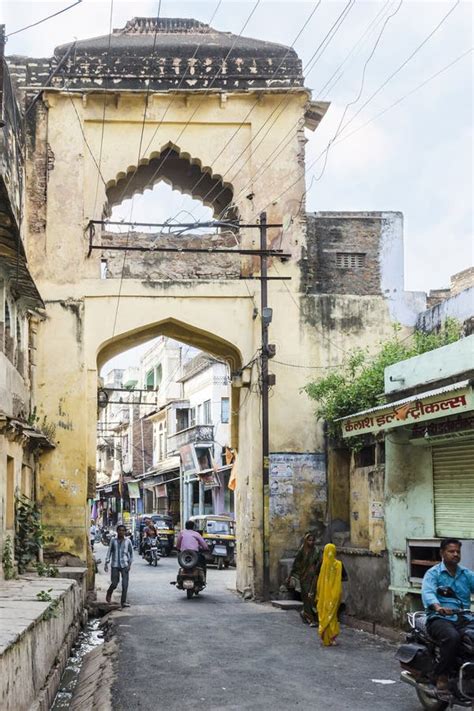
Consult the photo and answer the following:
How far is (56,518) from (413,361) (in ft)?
23.4

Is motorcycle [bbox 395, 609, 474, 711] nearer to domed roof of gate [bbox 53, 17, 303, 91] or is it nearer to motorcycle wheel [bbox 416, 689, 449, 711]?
motorcycle wheel [bbox 416, 689, 449, 711]

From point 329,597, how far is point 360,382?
3879mm

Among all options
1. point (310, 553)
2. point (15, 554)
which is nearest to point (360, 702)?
point (310, 553)

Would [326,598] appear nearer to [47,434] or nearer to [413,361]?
[413,361]

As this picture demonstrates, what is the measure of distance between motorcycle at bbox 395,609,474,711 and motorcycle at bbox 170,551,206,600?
1004 centimetres

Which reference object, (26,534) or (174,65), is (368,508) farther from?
(174,65)

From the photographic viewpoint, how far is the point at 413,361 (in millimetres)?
11719

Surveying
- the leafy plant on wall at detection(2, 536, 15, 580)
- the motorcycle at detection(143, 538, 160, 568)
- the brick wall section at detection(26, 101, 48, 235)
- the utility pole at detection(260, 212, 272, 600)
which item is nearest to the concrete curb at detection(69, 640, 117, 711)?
A: the leafy plant on wall at detection(2, 536, 15, 580)

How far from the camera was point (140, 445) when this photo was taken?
5384 cm

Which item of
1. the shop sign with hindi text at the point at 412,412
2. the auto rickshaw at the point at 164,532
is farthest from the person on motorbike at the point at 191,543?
the auto rickshaw at the point at 164,532

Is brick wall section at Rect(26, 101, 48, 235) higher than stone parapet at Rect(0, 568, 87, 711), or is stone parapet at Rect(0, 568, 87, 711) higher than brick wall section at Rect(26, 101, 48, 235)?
brick wall section at Rect(26, 101, 48, 235)

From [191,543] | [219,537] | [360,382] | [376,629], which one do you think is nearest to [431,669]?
[376,629]

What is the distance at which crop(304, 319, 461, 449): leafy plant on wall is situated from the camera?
45.5 feet

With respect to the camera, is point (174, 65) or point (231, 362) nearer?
point (174, 65)
